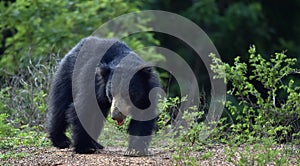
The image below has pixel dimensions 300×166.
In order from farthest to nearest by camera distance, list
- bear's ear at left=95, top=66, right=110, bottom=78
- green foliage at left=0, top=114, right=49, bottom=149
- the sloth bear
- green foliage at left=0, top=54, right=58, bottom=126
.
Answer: green foliage at left=0, top=54, right=58, bottom=126 < green foliage at left=0, top=114, right=49, bottom=149 < bear's ear at left=95, top=66, right=110, bottom=78 < the sloth bear

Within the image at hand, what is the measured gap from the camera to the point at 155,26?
1507 centimetres

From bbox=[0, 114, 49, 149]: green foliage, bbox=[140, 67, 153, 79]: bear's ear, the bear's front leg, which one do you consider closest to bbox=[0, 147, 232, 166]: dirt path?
the bear's front leg

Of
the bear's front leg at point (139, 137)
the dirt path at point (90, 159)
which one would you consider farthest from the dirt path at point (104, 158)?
the bear's front leg at point (139, 137)

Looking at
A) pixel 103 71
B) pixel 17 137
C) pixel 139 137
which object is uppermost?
pixel 103 71

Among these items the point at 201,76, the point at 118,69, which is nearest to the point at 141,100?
the point at 118,69

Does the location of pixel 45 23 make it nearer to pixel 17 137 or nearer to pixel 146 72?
pixel 17 137

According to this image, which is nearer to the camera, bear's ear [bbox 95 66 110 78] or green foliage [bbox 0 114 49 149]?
bear's ear [bbox 95 66 110 78]

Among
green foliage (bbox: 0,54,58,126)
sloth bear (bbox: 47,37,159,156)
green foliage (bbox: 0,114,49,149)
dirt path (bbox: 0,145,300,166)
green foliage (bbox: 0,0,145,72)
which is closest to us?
dirt path (bbox: 0,145,300,166)

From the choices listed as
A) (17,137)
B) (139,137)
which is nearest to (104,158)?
(139,137)

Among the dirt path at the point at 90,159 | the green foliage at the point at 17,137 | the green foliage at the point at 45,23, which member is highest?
the green foliage at the point at 45,23

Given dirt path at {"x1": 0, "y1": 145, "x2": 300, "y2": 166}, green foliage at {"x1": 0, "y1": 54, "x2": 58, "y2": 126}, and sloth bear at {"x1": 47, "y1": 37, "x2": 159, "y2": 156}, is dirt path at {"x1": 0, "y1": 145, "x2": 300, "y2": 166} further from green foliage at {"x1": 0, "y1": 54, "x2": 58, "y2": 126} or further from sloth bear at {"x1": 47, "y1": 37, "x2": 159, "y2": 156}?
green foliage at {"x1": 0, "y1": 54, "x2": 58, "y2": 126}

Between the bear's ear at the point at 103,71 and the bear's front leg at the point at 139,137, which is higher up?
the bear's ear at the point at 103,71

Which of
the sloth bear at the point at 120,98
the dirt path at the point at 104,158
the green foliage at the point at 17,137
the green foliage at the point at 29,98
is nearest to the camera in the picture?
the dirt path at the point at 104,158

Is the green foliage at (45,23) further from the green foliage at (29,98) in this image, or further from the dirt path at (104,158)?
the dirt path at (104,158)
